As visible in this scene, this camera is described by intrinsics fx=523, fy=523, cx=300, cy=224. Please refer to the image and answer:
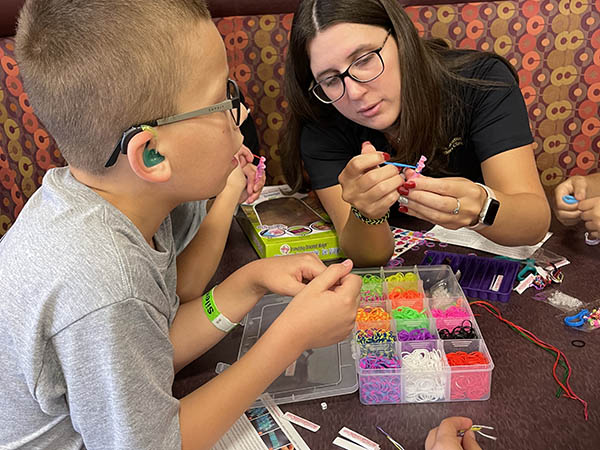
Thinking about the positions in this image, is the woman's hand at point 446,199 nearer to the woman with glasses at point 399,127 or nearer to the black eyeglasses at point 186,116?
the woman with glasses at point 399,127

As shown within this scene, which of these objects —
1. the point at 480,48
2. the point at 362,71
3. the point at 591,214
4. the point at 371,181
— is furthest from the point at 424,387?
the point at 480,48

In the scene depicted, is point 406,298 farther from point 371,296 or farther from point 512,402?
point 512,402

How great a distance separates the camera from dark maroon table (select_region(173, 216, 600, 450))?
0.83 meters

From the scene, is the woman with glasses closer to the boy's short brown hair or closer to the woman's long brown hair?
the woman's long brown hair

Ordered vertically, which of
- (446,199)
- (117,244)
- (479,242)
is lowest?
(479,242)

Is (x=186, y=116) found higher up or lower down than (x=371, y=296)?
higher up

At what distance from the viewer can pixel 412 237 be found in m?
1.45

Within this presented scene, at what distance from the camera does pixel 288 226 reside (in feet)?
4.95

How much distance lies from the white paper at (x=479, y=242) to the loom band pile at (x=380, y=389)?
582 mm

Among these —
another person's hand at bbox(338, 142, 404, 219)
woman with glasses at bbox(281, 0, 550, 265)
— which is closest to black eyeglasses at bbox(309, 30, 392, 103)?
woman with glasses at bbox(281, 0, 550, 265)

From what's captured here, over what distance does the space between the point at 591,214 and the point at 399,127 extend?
537 mm

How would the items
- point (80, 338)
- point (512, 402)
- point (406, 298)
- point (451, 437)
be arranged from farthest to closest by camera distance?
point (406, 298) → point (512, 402) → point (451, 437) → point (80, 338)

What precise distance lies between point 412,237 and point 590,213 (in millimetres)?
440

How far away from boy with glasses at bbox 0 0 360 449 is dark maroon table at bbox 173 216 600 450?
14 cm
